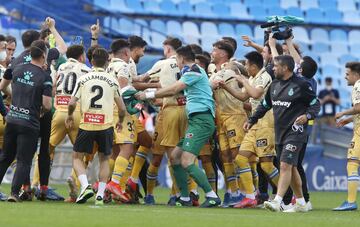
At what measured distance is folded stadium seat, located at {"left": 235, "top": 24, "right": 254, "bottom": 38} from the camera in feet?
100

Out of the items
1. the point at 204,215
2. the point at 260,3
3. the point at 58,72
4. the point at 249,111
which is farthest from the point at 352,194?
the point at 260,3

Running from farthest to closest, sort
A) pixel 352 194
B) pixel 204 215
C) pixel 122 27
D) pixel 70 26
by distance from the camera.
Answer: pixel 122 27, pixel 70 26, pixel 352 194, pixel 204 215

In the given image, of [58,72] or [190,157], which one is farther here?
[58,72]

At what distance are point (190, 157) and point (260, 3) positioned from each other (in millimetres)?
18410

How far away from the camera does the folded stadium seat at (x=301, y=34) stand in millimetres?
31359

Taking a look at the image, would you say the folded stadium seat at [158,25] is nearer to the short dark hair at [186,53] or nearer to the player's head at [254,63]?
the player's head at [254,63]

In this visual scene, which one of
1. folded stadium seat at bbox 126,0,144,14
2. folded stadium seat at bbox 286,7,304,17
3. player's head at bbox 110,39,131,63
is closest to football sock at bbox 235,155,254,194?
player's head at bbox 110,39,131,63

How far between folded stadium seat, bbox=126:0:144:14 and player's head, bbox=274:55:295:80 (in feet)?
54.2

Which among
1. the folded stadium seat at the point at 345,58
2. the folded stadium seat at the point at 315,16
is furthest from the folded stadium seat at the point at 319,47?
the folded stadium seat at the point at 315,16

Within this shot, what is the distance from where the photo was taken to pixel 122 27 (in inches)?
1113

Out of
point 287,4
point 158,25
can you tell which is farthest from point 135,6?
point 287,4

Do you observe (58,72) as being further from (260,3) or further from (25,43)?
(260,3)

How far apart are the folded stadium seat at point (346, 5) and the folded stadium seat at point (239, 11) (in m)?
3.49

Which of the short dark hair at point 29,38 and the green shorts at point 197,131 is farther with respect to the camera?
the short dark hair at point 29,38
